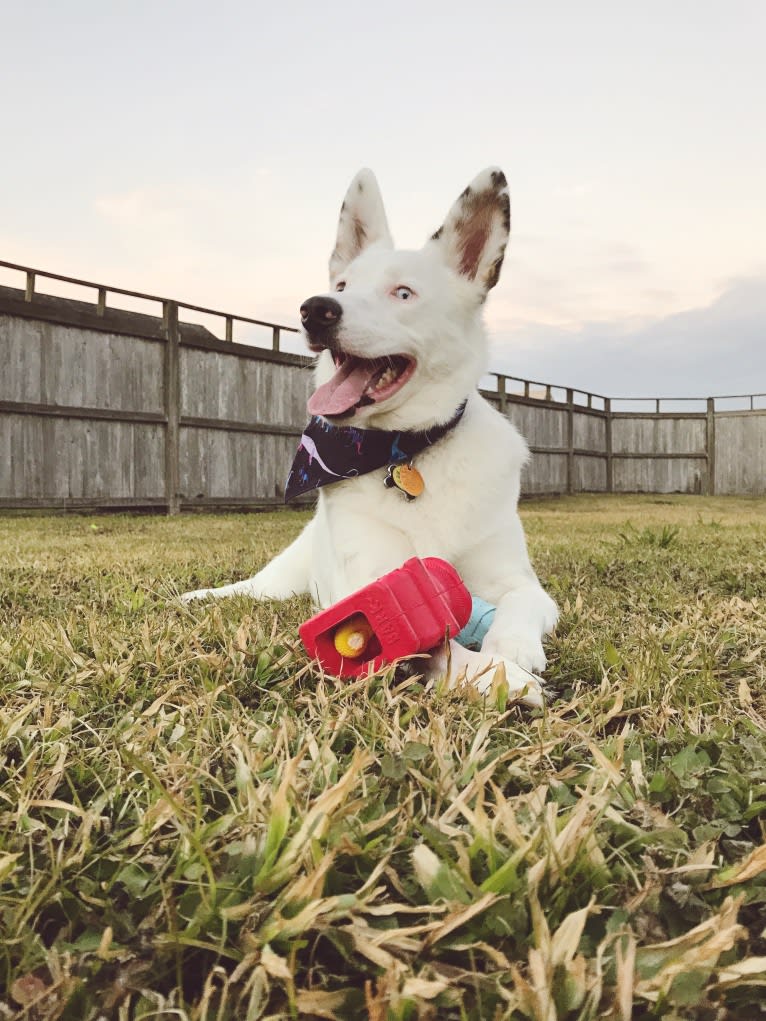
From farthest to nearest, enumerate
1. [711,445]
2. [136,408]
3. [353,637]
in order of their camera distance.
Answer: [711,445], [136,408], [353,637]

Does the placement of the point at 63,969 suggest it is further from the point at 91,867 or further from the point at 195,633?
the point at 195,633

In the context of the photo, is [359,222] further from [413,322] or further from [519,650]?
[519,650]

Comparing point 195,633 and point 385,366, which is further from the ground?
point 385,366

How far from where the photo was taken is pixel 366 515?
2.32 m

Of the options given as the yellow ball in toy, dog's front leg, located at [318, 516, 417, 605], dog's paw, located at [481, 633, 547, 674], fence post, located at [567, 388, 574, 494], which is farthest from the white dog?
fence post, located at [567, 388, 574, 494]

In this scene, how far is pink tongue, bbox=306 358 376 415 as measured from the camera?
7.48 ft

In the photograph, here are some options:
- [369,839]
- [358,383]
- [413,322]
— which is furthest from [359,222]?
[369,839]

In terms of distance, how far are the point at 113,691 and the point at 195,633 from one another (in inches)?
16.2

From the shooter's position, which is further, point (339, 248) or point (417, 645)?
point (339, 248)

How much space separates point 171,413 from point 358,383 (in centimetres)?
781

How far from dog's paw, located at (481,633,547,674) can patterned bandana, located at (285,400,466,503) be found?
2.39ft

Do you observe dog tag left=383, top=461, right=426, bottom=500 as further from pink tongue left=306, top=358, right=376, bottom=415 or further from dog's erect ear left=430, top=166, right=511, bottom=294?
dog's erect ear left=430, top=166, right=511, bottom=294

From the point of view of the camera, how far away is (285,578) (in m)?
3.13

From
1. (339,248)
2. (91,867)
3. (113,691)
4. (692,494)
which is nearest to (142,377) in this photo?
(339,248)
